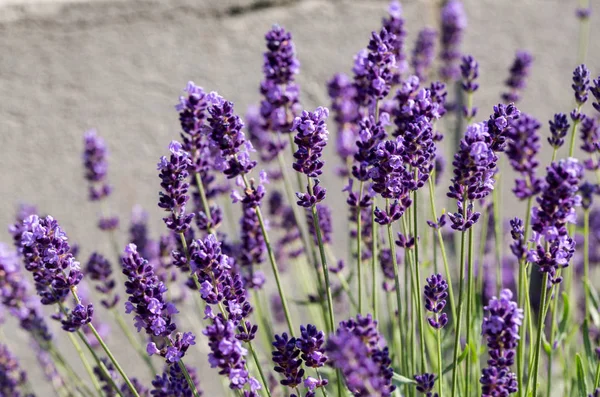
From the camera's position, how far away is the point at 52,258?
1299mm

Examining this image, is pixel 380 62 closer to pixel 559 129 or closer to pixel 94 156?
pixel 559 129

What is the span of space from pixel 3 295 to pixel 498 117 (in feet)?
4.25

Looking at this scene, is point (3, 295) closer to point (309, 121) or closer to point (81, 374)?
point (309, 121)

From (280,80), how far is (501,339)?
87cm

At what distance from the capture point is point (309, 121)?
4.33ft

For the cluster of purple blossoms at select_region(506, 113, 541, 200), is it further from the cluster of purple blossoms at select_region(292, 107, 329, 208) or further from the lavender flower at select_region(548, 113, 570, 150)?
the cluster of purple blossoms at select_region(292, 107, 329, 208)

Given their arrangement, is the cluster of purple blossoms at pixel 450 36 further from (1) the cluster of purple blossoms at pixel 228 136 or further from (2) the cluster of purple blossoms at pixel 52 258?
(2) the cluster of purple blossoms at pixel 52 258

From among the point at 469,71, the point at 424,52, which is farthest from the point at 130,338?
the point at 424,52

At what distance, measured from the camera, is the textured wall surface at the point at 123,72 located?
2984mm

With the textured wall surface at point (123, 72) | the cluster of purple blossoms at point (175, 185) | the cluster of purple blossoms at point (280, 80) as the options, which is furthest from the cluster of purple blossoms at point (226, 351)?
the textured wall surface at point (123, 72)

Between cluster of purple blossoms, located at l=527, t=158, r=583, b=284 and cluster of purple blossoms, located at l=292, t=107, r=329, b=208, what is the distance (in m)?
0.43

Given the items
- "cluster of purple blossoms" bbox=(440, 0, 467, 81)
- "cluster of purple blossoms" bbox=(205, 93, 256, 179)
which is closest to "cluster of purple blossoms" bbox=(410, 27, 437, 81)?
"cluster of purple blossoms" bbox=(440, 0, 467, 81)

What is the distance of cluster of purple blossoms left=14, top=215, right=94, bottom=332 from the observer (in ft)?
4.26

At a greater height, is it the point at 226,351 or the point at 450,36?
the point at 450,36
